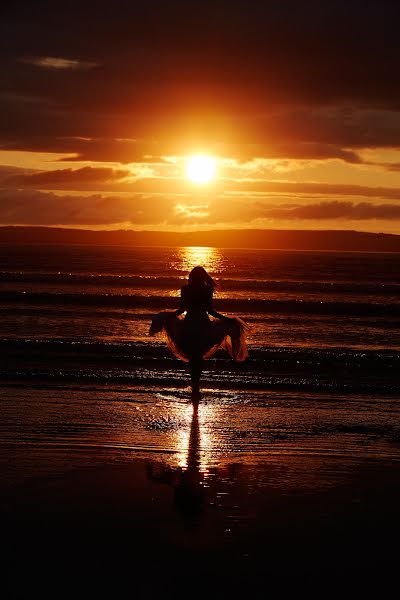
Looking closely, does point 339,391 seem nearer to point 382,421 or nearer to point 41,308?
point 382,421

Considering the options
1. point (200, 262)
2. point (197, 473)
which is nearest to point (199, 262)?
point (200, 262)

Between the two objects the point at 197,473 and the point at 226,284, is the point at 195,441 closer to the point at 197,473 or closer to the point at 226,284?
the point at 197,473

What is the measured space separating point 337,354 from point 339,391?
5528 millimetres

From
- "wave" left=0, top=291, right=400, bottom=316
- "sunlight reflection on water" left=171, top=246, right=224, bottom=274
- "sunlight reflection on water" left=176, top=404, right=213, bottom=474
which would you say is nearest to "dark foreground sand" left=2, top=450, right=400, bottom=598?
"sunlight reflection on water" left=176, top=404, right=213, bottom=474

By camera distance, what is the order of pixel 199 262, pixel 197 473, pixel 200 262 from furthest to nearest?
pixel 199 262, pixel 200 262, pixel 197 473

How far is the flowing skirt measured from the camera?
504 inches

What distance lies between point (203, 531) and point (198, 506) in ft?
2.07

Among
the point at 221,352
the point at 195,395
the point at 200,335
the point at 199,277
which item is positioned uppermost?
the point at 199,277

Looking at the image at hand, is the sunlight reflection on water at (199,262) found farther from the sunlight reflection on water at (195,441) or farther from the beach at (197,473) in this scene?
the sunlight reflection on water at (195,441)

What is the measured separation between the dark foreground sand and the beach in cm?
2

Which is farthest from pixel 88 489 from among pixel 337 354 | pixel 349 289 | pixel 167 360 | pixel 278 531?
pixel 349 289

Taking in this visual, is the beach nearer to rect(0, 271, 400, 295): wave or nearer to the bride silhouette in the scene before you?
the bride silhouette

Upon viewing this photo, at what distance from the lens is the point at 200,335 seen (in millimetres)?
12812

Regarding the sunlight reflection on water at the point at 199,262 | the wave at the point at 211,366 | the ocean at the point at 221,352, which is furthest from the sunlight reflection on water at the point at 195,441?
the sunlight reflection on water at the point at 199,262
